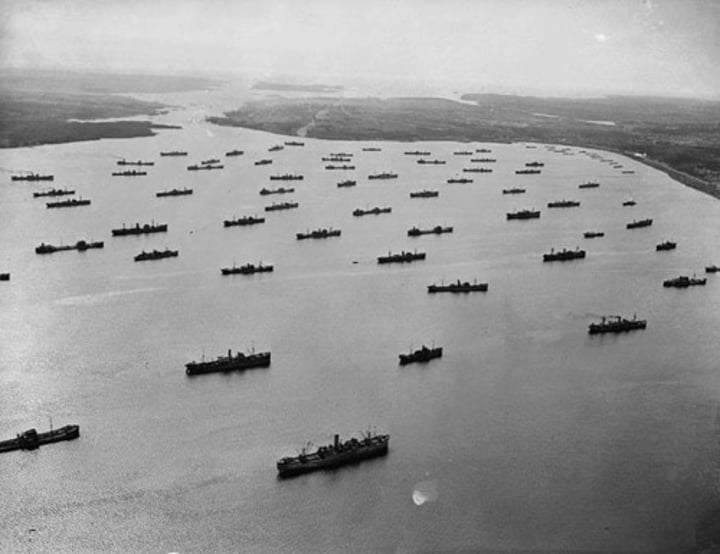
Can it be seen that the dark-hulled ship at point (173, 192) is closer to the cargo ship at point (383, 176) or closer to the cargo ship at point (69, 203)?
the cargo ship at point (69, 203)

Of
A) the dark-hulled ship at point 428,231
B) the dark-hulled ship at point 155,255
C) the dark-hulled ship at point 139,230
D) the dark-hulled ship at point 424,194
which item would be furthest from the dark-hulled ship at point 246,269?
the dark-hulled ship at point 424,194

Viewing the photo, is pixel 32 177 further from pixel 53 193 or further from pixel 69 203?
pixel 69 203

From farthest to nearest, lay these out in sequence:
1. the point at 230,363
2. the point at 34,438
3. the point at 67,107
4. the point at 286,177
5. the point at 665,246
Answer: the point at 67,107
the point at 286,177
the point at 665,246
the point at 230,363
the point at 34,438

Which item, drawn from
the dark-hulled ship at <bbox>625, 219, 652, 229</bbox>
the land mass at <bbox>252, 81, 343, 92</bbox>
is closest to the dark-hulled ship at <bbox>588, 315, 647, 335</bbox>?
the dark-hulled ship at <bbox>625, 219, 652, 229</bbox>

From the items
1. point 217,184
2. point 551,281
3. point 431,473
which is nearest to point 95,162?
point 217,184

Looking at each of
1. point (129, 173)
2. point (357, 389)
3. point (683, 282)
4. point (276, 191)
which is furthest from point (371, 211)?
point (357, 389)

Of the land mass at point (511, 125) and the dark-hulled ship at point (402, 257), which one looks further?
the land mass at point (511, 125)
